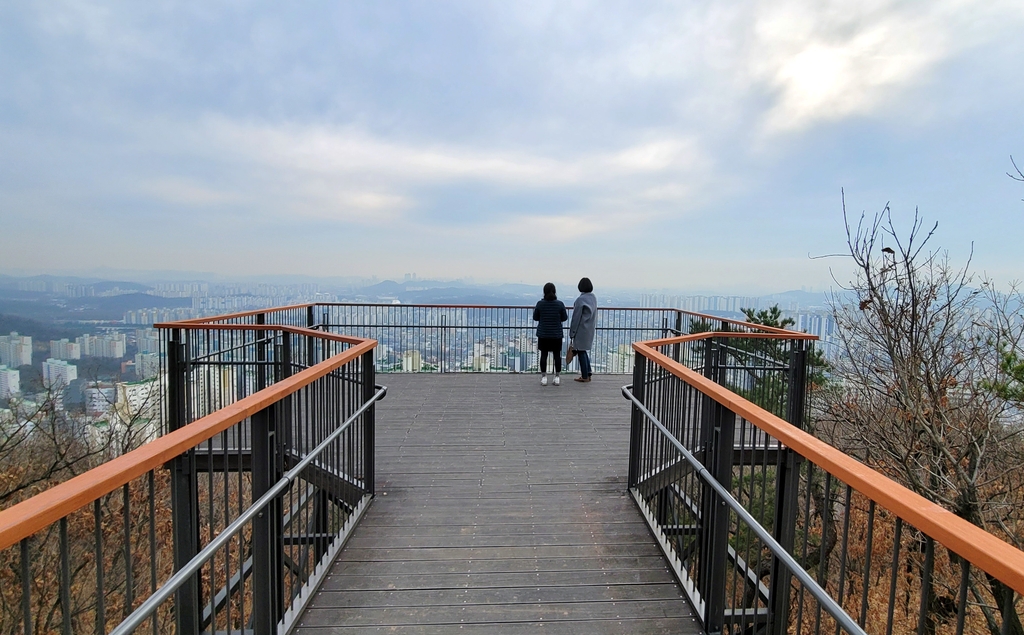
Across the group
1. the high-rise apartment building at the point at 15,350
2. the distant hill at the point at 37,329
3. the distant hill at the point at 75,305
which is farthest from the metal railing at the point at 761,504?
the distant hill at the point at 75,305

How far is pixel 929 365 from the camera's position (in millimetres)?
9812

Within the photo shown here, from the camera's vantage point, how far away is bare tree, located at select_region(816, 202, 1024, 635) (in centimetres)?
879

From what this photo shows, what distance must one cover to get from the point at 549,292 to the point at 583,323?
0.86m

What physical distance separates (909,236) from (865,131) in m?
8.55

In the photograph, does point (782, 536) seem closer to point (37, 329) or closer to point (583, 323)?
point (583, 323)

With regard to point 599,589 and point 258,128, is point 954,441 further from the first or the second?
point 258,128

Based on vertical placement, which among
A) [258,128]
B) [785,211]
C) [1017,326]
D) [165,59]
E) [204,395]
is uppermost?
[165,59]

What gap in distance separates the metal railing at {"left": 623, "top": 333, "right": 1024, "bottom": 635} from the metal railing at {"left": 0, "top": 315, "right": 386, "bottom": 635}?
6.87ft

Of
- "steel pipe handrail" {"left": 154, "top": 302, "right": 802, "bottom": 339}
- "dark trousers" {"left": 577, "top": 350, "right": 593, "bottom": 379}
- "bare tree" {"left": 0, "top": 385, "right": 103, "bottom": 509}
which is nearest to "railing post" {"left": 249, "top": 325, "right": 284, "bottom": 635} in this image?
"steel pipe handrail" {"left": 154, "top": 302, "right": 802, "bottom": 339}

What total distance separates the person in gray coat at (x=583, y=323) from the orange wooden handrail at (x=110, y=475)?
Result: 7.09 meters

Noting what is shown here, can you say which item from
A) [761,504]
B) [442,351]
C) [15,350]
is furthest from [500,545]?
[15,350]

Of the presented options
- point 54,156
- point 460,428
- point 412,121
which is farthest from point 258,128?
point 460,428

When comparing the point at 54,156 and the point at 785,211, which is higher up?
the point at 54,156

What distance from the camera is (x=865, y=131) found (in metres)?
16.2
